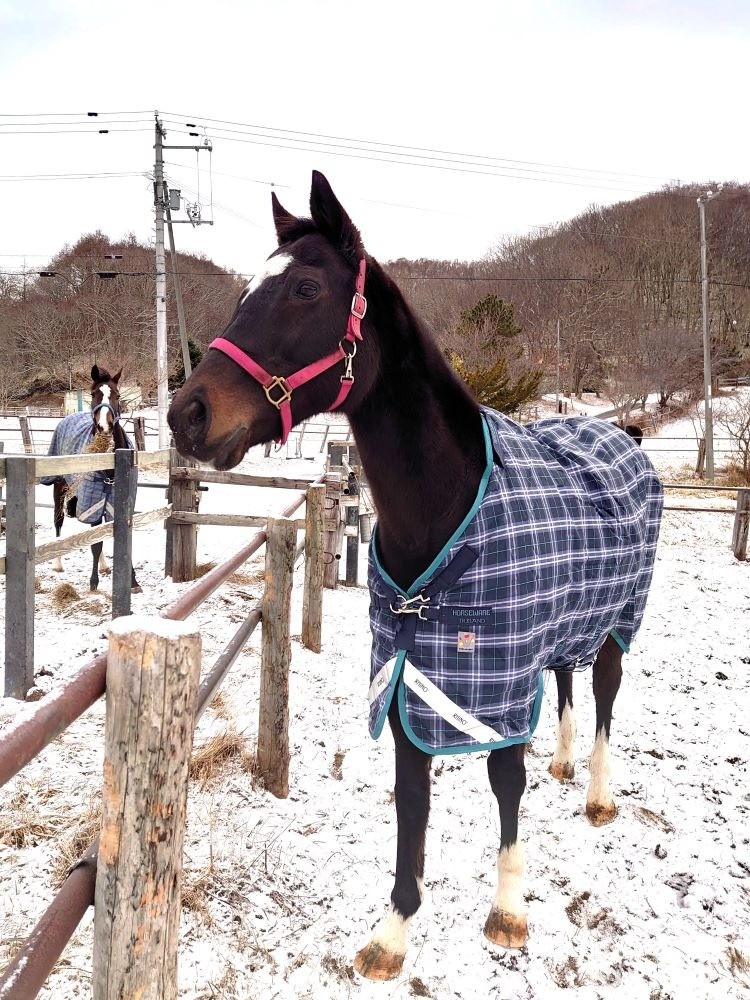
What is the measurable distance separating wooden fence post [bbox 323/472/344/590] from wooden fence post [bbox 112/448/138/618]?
1.64 m

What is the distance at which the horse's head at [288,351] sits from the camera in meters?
1.64

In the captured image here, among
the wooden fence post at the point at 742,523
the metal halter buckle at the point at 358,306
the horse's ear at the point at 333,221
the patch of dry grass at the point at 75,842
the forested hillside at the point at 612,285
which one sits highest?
the forested hillside at the point at 612,285

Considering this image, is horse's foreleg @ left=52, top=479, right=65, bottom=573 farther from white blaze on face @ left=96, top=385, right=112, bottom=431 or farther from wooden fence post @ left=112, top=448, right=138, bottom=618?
wooden fence post @ left=112, top=448, right=138, bottom=618

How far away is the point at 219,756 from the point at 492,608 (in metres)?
1.73

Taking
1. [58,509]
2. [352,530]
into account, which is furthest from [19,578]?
[352,530]

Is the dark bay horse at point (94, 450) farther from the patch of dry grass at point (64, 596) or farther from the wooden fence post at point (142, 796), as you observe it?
the wooden fence post at point (142, 796)

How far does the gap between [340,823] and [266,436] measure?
1838 millimetres

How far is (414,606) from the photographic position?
1944 millimetres

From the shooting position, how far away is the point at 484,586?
1.90 m

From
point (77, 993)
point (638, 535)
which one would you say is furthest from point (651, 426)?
point (77, 993)

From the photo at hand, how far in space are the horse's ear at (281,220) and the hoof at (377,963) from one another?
7.45ft

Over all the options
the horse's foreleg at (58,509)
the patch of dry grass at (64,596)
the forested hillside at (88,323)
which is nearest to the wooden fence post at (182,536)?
the patch of dry grass at (64,596)

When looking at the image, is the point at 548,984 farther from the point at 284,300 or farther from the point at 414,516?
the point at 284,300

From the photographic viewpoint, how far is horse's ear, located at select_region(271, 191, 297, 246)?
1974 mm
